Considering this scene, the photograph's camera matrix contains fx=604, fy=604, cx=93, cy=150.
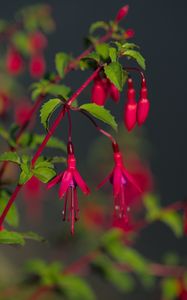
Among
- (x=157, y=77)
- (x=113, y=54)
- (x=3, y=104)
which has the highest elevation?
(x=157, y=77)

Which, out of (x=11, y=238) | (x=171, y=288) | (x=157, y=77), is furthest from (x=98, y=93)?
(x=157, y=77)

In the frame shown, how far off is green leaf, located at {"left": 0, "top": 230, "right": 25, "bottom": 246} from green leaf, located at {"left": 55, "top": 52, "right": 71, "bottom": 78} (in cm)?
36

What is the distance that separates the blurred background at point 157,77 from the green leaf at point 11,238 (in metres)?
2.49

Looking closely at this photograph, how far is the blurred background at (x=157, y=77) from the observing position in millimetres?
4364

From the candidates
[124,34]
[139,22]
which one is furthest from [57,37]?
[124,34]

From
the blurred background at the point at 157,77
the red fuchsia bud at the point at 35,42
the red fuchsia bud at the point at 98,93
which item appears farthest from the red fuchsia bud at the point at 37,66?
the blurred background at the point at 157,77

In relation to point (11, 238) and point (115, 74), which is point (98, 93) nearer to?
point (115, 74)

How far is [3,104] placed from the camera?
75.4 inches

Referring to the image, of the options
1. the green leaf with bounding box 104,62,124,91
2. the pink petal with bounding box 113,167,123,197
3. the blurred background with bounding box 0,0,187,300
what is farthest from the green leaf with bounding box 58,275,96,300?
the blurred background with bounding box 0,0,187,300

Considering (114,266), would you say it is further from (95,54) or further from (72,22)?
(72,22)

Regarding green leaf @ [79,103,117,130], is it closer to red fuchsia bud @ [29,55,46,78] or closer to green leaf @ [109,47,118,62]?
green leaf @ [109,47,118,62]

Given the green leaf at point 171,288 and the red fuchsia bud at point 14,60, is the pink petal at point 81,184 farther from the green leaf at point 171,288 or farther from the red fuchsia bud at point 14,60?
the red fuchsia bud at point 14,60

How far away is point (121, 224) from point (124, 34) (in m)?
0.39

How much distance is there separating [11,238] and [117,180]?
→ 0.22 metres
